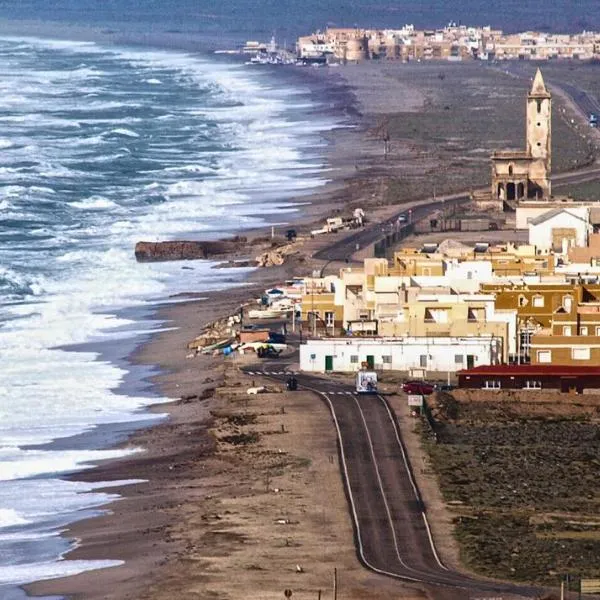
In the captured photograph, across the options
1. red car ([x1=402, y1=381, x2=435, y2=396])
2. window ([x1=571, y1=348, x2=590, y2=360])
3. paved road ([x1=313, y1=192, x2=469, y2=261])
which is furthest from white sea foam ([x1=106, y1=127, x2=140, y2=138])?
red car ([x1=402, y1=381, x2=435, y2=396])

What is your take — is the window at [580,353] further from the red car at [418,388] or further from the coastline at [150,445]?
the coastline at [150,445]

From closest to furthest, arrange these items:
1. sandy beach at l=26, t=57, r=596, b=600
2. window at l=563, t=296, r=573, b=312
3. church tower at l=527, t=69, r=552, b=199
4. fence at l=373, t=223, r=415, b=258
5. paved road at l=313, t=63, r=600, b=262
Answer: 1. sandy beach at l=26, t=57, r=596, b=600
2. window at l=563, t=296, r=573, b=312
3. fence at l=373, t=223, r=415, b=258
4. paved road at l=313, t=63, r=600, b=262
5. church tower at l=527, t=69, r=552, b=199

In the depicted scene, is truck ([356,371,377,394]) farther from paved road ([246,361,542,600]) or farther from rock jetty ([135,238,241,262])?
rock jetty ([135,238,241,262])

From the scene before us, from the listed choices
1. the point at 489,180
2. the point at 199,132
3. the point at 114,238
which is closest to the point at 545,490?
the point at 114,238

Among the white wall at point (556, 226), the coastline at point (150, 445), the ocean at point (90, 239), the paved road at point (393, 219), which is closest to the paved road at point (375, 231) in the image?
the paved road at point (393, 219)

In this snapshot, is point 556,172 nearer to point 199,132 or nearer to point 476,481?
point 199,132

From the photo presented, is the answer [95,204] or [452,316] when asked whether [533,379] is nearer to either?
[452,316]
